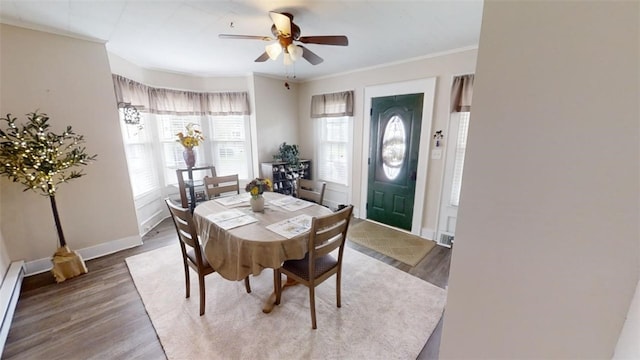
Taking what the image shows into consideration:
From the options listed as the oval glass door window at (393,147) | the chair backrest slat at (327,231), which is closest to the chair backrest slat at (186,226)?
the chair backrest slat at (327,231)

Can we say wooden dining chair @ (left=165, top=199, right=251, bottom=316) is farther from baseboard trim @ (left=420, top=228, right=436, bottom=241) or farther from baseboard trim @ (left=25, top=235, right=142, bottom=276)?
baseboard trim @ (left=420, top=228, right=436, bottom=241)

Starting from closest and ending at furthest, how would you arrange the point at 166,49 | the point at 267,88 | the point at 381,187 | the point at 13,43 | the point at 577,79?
the point at 577,79
the point at 13,43
the point at 166,49
the point at 381,187
the point at 267,88

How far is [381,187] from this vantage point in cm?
379

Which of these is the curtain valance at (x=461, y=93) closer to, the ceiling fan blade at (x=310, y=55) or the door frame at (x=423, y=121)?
the door frame at (x=423, y=121)

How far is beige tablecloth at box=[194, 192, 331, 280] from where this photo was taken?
167 cm

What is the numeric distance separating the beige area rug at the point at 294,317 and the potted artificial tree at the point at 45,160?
2.02 ft

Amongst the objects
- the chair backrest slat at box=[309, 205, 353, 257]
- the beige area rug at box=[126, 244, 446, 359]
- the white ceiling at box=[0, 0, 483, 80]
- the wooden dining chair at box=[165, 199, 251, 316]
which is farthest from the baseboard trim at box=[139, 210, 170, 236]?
the chair backrest slat at box=[309, 205, 353, 257]

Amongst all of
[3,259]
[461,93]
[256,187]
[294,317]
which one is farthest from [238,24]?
[3,259]

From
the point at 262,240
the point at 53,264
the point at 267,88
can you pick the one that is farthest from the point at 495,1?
the point at 267,88

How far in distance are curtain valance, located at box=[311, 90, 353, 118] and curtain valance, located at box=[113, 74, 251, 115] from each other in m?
1.18

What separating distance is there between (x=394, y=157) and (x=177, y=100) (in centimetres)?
353

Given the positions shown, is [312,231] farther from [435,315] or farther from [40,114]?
[40,114]

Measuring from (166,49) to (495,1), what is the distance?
338 centimetres

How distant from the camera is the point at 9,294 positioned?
200cm
